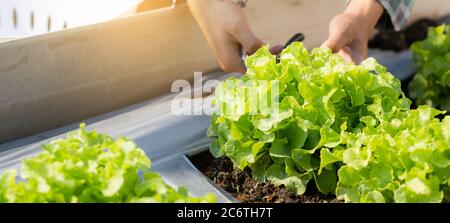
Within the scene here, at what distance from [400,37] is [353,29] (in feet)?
3.95

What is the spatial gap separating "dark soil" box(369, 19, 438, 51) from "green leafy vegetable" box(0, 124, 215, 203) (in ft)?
7.55

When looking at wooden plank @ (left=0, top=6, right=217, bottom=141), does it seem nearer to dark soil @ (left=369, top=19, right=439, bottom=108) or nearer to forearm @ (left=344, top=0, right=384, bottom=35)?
forearm @ (left=344, top=0, right=384, bottom=35)

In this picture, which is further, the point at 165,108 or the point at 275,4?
the point at 275,4

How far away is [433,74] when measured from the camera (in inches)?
108

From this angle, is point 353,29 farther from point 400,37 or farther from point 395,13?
point 400,37

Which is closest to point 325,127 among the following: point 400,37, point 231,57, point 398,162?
point 398,162

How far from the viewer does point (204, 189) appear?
5.80ft

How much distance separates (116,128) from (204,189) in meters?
0.56

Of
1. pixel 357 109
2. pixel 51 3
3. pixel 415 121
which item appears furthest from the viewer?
pixel 51 3

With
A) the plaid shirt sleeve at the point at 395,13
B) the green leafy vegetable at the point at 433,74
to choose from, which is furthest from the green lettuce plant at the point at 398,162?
the green leafy vegetable at the point at 433,74

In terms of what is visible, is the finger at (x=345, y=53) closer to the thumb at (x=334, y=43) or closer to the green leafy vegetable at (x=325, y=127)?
the thumb at (x=334, y=43)

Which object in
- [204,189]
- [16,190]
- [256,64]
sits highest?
[16,190]
